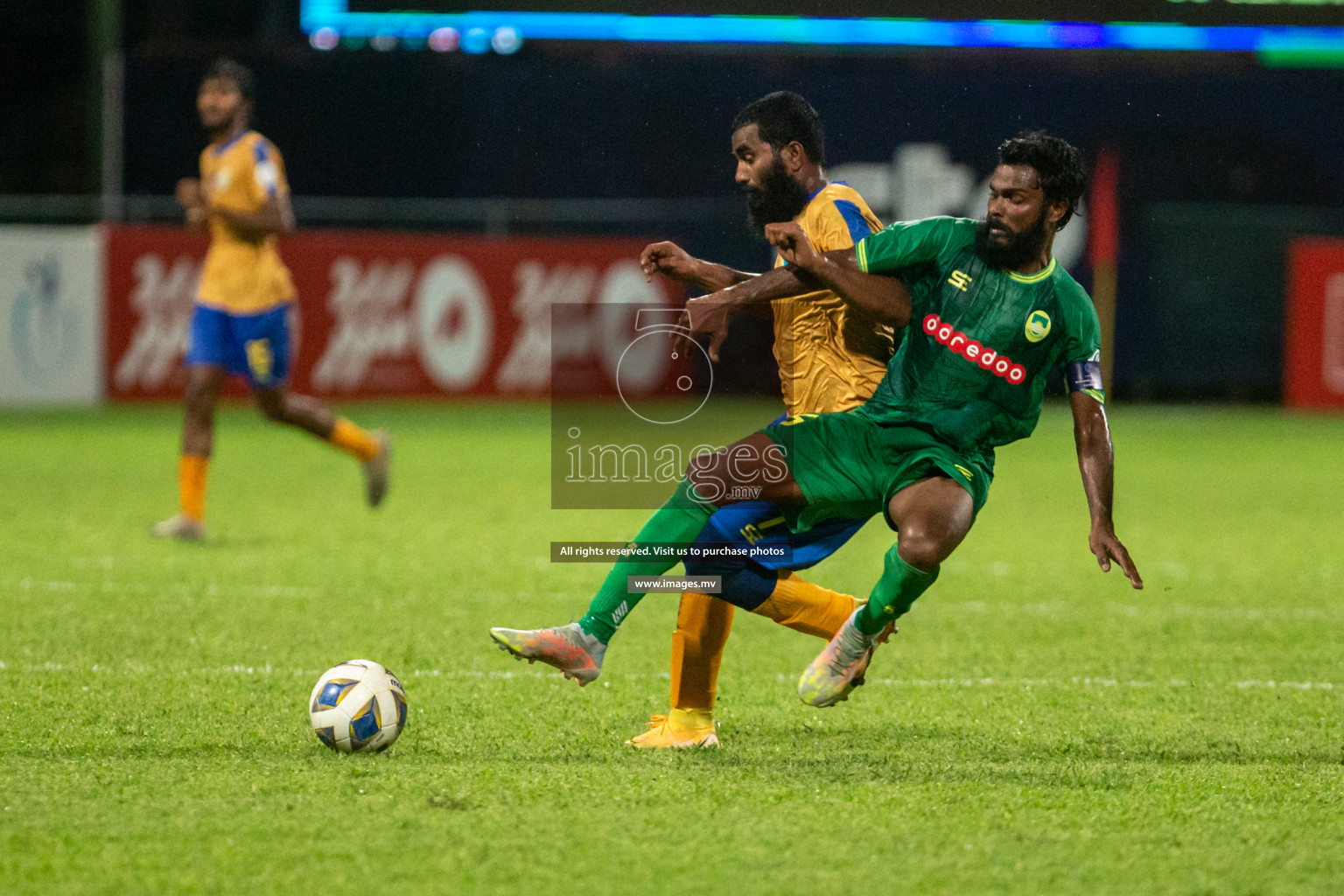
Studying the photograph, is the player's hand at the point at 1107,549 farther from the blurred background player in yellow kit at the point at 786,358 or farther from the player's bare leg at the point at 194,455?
the player's bare leg at the point at 194,455

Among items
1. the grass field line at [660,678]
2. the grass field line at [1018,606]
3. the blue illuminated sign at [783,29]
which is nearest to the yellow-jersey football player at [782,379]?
the grass field line at [660,678]

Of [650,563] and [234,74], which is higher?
[234,74]

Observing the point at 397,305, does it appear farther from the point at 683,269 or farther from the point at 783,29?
the point at 683,269

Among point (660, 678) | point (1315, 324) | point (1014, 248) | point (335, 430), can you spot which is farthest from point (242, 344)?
point (1315, 324)

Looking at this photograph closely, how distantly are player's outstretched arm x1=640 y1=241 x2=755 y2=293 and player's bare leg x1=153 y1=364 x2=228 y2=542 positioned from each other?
4.33 meters

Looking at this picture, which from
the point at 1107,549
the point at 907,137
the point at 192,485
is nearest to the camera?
the point at 1107,549

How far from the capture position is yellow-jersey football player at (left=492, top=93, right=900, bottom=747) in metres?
4.39

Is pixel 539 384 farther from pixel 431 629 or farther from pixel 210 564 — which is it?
pixel 431 629

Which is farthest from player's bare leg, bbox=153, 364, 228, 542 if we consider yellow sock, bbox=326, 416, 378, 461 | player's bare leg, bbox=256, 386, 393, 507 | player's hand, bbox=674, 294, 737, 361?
player's hand, bbox=674, 294, 737, 361

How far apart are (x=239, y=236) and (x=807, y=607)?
4.86 meters

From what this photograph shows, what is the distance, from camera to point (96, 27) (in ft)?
62.1

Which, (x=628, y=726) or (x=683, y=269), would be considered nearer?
(x=683, y=269)

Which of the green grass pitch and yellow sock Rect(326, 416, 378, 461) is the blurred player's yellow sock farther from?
yellow sock Rect(326, 416, 378, 461)

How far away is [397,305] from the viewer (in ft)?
55.5
